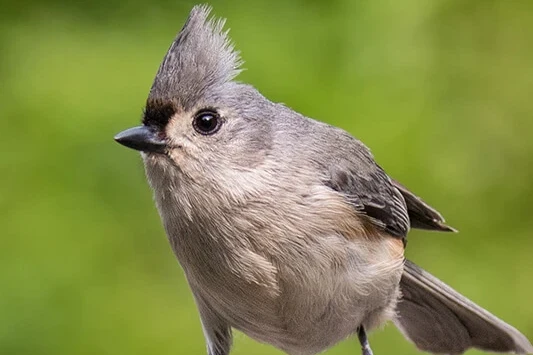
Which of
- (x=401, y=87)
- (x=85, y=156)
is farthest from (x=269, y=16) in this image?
(x=85, y=156)

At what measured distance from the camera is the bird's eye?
1.98 metres

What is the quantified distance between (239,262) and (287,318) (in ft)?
0.62

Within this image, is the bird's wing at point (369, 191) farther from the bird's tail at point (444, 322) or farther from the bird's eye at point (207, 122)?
the bird's eye at point (207, 122)

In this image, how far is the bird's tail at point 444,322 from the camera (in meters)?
2.43

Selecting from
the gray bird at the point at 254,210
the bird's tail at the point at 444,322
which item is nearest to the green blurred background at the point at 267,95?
the bird's tail at the point at 444,322

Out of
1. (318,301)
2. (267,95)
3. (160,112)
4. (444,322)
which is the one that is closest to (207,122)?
(160,112)

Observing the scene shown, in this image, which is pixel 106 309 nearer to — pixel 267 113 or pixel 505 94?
pixel 267 113

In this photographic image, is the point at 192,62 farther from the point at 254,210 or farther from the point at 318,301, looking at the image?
the point at 318,301

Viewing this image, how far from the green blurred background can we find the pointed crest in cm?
111

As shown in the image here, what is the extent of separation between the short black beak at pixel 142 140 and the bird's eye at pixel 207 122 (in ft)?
0.29

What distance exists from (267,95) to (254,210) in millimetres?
1216

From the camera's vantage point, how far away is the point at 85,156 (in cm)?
315

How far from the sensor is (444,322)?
8.15 feet

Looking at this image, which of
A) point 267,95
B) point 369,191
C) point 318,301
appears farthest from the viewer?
point 267,95
